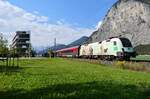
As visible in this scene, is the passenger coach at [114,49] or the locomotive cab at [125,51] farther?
the passenger coach at [114,49]

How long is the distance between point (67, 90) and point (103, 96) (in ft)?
8.43

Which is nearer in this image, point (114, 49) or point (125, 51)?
point (125, 51)

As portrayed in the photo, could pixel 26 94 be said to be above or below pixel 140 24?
below

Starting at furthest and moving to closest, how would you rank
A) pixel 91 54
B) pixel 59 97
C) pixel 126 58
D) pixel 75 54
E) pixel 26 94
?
1. pixel 75 54
2. pixel 91 54
3. pixel 126 58
4. pixel 26 94
5. pixel 59 97

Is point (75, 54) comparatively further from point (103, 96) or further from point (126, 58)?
point (103, 96)

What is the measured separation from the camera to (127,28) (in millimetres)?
199375

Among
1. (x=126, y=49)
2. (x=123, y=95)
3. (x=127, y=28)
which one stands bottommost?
(x=123, y=95)

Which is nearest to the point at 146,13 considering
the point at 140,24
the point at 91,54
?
the point at 140,24

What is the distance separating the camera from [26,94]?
1816cm

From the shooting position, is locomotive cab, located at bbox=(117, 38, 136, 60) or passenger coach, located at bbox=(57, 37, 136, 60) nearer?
locomotive cab, located at bbox=(117, 38, 136, 60)

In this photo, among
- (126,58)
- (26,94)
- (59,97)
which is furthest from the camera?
(126,58)

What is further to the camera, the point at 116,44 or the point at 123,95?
the point at 116,44

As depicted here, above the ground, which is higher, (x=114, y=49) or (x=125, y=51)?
(x=114, y=49)

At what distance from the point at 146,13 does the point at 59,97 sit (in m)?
187
